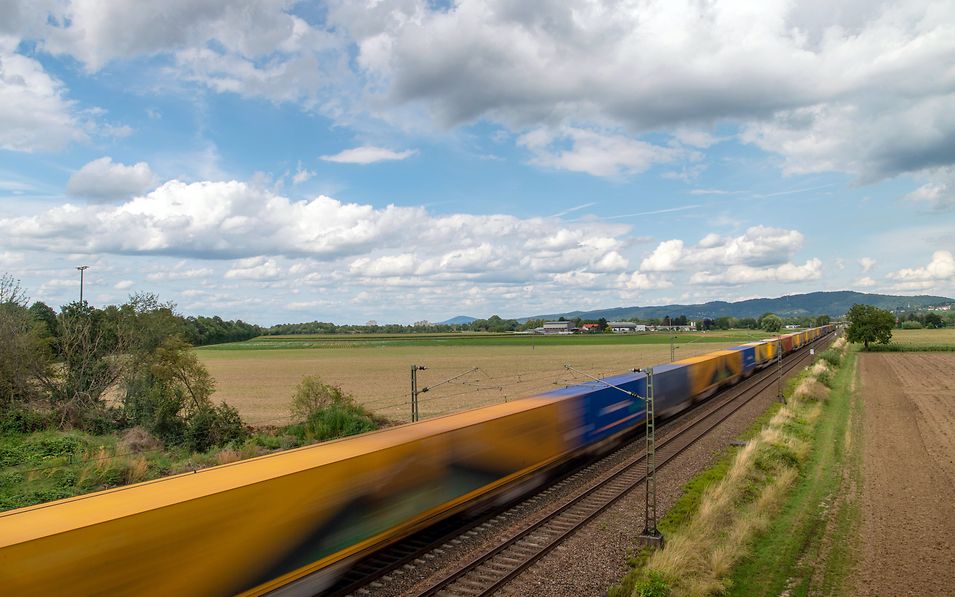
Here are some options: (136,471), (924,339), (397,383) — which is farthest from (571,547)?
(924,339)

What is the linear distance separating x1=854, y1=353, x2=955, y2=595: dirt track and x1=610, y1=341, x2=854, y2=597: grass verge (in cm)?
67

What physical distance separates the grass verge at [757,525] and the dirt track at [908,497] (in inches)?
26.3

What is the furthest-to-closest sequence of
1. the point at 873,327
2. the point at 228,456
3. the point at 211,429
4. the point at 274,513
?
1. the point at 873,327
2. the point at 211,429
3. the point at 228,456
4. the point at 274,513

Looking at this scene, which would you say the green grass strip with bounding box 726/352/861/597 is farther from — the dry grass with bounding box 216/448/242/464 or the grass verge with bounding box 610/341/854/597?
the dry grass with bounding box 216/448/242/464

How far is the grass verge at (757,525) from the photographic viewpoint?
11.8m

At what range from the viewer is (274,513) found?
941cm

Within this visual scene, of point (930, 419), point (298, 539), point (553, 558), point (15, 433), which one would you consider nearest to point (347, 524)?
point (298, 539)

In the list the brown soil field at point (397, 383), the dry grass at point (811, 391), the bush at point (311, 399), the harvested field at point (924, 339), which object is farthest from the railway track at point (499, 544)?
the harvested field at point (924, 339)

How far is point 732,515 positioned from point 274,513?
39.2ft

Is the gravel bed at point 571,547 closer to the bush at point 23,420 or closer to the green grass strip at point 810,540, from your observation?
the green grass strip at point 810,540

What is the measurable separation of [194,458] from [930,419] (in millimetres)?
35729

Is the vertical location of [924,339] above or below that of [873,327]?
below

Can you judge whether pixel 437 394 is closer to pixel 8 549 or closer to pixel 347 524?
pixel 347 524

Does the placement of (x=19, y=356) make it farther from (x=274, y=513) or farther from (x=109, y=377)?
(x=274, y=513)
